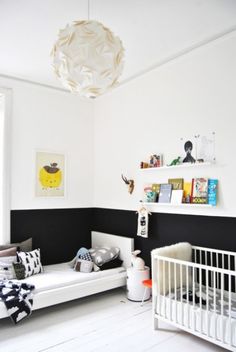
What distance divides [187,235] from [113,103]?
6.93ft

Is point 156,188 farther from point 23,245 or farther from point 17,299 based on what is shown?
point 17,299

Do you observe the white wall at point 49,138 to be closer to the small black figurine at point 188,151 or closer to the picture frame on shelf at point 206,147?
the small black figurine at point 188,151

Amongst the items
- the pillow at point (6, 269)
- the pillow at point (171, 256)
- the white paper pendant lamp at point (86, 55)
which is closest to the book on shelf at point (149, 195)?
the pillow at point (171, 256)

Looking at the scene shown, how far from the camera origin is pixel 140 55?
3125 millimetres

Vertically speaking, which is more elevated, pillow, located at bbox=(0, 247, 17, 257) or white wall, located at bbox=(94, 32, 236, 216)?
white wall, located at bbox=(94, 32, 236, 216)

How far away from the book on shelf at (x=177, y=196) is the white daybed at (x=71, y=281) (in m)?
0.87

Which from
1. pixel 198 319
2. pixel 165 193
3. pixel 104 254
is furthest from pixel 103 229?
pixel 198 319

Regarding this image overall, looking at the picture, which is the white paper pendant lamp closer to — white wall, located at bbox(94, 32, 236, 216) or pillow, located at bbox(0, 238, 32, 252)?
white wall, located at bbox(94, 32, 236, 216)

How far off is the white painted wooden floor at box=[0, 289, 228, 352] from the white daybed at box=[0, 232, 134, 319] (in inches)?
6.8

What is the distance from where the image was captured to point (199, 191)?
Answer: 2.89 meters

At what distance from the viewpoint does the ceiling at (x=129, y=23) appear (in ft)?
7.41

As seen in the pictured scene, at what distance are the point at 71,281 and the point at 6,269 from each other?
2.31 feet

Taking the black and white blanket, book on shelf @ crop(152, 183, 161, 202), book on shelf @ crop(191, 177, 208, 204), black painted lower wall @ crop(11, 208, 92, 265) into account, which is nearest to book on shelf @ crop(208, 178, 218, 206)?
book on shelf @ crop(191, 177, 208, 204)

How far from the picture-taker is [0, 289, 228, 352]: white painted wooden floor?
2318 millimetres
